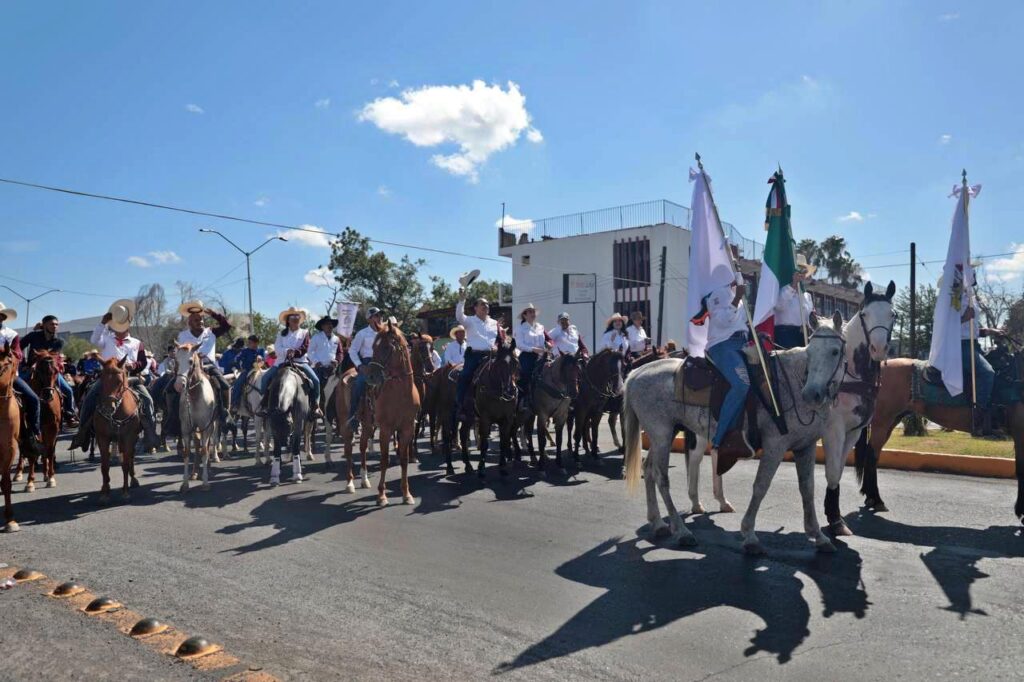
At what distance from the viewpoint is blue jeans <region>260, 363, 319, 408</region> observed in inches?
475

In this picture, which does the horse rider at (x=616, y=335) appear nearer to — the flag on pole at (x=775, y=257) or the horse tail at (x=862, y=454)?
the horse tail at (x=862, y=454)

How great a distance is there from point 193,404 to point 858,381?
31.3 ft

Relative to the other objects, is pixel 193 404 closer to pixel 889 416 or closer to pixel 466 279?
pixel 466 279

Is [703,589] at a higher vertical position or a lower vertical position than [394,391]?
lower

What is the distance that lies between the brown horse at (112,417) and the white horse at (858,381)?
9.40 metres

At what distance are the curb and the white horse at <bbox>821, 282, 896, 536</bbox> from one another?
4.47 meters

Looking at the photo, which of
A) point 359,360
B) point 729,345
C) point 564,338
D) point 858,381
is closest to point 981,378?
point 858,381

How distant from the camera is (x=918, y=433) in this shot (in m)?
14.8

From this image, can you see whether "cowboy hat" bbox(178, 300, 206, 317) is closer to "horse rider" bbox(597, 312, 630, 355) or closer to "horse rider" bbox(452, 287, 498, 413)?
"horse rider" bbox(452, 287, 498, 413)

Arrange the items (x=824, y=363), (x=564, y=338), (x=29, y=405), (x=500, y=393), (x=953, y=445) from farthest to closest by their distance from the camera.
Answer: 1. (x=564, y=338)
2. (x=953, y=445)
3. (x=500, y=393)
4. (x=29, y=405)
5. (x=824, y=363)

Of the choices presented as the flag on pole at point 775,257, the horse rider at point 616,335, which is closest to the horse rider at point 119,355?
the flag on pole at point 775,257

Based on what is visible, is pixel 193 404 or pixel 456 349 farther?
pixel 456 349

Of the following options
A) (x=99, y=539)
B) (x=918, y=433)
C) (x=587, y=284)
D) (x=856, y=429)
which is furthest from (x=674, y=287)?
(x=99, y=539)

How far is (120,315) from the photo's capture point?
422 inches
